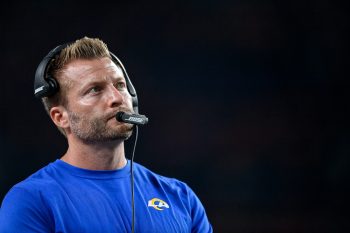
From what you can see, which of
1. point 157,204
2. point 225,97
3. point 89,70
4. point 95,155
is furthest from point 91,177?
point 225,97

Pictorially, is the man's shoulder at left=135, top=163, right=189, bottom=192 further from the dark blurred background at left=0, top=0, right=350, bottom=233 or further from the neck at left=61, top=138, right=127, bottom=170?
the dark blurred background at left=0, top=0, right=350, bottom=233

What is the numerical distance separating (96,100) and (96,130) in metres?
0.09

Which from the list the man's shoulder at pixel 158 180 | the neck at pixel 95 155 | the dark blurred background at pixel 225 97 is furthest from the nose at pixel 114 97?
the dark blurred background at pixel 225 97

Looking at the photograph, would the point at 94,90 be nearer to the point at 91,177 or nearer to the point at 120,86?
the point at 120,86

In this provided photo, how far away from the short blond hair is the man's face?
0.7 inches

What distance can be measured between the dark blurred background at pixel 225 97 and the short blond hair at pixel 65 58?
161 cm

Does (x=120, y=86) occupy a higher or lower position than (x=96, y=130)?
higher

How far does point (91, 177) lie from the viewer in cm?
158

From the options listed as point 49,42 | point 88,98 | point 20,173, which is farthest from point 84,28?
point 88,98

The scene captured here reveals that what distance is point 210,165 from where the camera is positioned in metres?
3.39

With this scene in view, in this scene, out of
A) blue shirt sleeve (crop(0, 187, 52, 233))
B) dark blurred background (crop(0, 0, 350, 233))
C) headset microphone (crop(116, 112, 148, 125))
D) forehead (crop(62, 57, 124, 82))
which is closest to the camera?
blue shirt sleeve (crop(0, 187, 52, 233))

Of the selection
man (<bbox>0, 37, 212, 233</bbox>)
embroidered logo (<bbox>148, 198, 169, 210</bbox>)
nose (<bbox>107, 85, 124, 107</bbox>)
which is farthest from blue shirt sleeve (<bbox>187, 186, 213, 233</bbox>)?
nose (<bbox>107, 85, 124, 107</bbox>)

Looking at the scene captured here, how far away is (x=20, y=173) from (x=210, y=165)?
1168 mm

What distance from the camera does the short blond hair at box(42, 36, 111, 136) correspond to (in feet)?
5.42
